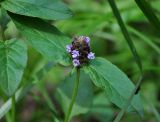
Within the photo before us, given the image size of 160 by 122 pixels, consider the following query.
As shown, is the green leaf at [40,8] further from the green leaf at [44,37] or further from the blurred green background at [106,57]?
the blurred green background at [106,57]

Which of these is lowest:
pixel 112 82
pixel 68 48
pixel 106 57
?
pixel 106 57

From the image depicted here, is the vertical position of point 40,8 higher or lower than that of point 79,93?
higher

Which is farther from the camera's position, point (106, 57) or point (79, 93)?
point (106, 57)

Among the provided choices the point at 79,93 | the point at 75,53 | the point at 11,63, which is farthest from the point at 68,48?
the point at 79,93

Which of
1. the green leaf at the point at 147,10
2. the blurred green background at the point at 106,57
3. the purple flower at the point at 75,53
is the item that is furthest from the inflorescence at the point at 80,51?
the blurred green background at the point at 106,57

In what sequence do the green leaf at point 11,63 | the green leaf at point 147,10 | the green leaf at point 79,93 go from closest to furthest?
the green leaf at point 11,63, the green leaf at point 147,10, the green leaf at point 79,93

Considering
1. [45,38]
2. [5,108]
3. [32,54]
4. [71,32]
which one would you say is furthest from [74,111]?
[71,32]

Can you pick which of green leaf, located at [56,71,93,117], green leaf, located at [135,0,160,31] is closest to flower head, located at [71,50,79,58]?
green leaf, located at [135,0,160,31]

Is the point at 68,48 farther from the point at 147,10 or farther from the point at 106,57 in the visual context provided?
the point at 106,57

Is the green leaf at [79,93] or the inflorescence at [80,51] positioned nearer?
the inflorescence at [80,51]
